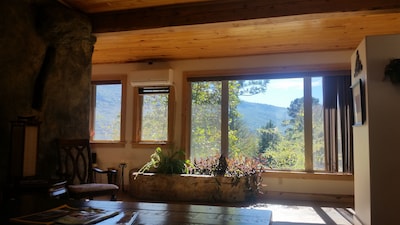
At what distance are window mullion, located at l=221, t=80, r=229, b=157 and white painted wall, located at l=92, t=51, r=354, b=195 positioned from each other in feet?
1.31

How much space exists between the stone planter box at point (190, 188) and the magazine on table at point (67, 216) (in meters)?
3.25

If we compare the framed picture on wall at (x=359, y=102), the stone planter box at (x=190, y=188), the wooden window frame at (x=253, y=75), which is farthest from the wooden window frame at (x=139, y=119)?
the framed picture on wall at (x=359, y=102)

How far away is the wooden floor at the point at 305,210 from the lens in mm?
3973

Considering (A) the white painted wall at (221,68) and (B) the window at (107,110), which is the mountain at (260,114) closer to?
(A) the white painted wall at (221,68)

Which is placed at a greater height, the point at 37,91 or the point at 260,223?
the point at 37,91

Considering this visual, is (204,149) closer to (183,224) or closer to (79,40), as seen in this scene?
(79,40)

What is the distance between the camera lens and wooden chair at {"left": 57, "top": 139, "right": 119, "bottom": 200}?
3.63 m

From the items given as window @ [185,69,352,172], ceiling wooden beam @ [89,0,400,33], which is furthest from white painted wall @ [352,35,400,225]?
window @ [185,69,352,172]

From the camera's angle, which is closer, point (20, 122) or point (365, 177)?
point (20, 122)

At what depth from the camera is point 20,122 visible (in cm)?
305

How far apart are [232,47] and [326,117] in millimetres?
1969

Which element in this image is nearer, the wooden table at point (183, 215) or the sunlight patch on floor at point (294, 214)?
the wooden table at point (183, 215)

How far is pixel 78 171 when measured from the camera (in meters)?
4.18

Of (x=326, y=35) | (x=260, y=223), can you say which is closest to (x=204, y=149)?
(x=326, y=35)
